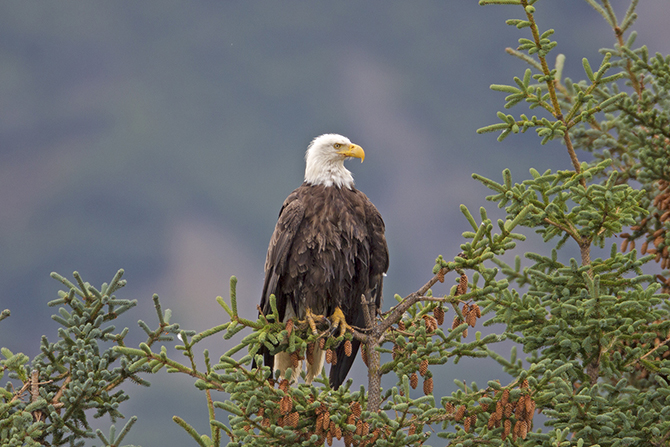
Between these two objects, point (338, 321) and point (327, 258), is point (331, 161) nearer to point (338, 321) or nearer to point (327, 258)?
point (327, 258)

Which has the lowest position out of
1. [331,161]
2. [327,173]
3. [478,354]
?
[478,354]

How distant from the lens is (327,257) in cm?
607

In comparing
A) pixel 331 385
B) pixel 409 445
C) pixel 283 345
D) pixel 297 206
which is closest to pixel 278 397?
pixel 283 345

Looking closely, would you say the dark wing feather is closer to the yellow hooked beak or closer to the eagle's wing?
the eagle's wing

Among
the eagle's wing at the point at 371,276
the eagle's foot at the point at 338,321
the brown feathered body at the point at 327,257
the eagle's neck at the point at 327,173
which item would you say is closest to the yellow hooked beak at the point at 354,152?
the eagle's neck at the point at 327,173

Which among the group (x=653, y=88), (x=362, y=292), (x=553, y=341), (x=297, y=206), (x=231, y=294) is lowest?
(x=231, y=294)

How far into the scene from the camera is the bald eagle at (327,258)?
6.06 m

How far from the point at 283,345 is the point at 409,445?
1290 mm

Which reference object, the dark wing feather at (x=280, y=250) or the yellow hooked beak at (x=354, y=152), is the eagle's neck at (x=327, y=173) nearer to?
the yellow hooked beak at (x=354, y=152)

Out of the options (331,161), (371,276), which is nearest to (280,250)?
(371,276)

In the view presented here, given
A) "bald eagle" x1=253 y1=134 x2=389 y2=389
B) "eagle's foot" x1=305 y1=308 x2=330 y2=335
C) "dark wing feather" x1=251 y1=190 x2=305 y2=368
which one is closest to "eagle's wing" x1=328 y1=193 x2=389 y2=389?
"bald eagle" x1=253 y1=134 x2=389 y2=389

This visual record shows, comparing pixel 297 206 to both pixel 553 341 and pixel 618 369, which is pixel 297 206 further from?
pixel 618 369

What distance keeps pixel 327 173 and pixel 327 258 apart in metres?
1.03

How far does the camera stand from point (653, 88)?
691cm
